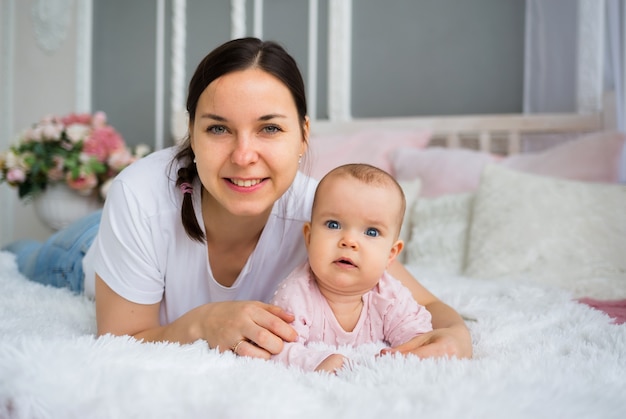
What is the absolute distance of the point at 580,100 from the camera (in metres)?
2.70

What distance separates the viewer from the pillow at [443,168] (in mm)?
2561

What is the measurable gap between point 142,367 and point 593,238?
1.61 m

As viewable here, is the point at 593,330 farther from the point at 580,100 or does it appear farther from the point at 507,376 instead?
the point at 580,100

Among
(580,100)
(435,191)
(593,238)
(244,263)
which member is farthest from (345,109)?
(244,263)

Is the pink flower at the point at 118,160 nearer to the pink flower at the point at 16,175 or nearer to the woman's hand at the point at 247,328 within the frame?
the pink flower at the point at 16,175

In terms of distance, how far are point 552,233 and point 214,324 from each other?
134cm

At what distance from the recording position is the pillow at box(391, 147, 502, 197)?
2.56 m

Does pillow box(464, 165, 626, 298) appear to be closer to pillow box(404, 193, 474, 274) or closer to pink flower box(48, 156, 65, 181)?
pillow box(404, 193, 474, 274)

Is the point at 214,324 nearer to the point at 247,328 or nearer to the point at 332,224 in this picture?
the point at 247,328

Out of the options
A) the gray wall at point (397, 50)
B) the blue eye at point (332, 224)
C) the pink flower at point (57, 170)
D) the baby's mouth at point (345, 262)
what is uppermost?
the gray wall at point (397, 50)

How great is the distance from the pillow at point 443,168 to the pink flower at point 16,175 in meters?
1.79

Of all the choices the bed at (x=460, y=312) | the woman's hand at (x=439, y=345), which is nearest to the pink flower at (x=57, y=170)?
the bed at (x=460, y=312)

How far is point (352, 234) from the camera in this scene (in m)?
1.20

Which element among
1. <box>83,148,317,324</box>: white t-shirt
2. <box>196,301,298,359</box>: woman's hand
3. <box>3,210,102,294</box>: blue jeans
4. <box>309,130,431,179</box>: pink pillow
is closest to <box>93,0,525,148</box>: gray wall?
<box>309,130,431,179</box>: pink pillow
